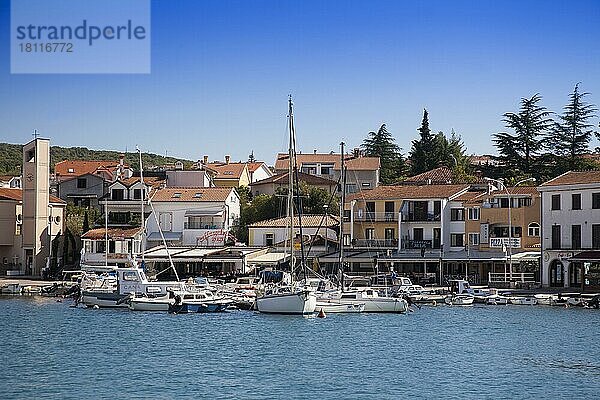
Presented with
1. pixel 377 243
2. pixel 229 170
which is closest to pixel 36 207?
pixel 377 243

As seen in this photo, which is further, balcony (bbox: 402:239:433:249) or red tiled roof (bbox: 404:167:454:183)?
red tiled roof (bbox: 404:167:454:183)

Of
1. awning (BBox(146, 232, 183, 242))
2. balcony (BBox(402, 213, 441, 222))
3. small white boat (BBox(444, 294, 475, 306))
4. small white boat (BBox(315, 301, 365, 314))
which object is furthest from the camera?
awning (BBox(146, 232, 183, 242))

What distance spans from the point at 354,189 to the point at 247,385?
67.3 m

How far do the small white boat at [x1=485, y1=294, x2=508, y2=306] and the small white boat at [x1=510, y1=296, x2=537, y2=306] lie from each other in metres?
0.43

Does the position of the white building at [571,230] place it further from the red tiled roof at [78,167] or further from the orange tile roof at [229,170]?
the red tiled roof at [78,167]

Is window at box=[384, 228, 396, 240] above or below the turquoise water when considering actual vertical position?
above

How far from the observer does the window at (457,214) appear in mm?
78375

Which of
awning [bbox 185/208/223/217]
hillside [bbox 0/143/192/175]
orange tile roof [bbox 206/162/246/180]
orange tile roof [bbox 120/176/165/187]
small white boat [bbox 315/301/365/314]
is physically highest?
hillside [bbox 0/143/192/175]

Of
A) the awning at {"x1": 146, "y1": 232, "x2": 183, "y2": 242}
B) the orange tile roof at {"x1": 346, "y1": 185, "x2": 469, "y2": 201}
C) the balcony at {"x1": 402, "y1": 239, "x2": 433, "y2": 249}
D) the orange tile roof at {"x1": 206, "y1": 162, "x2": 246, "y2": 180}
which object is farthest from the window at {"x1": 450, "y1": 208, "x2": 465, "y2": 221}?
the orange tile roof at {"x1": 206, "y1": 162, "x2": 246, "y2": 180}

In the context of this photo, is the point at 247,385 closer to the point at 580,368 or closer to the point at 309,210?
the point at 580,368

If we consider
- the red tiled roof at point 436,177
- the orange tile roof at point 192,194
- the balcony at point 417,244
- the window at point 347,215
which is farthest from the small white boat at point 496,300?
the orange tile roof at point 192,194

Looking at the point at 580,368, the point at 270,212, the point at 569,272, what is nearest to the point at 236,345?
the point at 580,368

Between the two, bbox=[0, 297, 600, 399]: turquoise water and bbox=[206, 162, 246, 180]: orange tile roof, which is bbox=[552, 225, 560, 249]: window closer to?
bbox=[0, 297, 600, 399]: turquoise water

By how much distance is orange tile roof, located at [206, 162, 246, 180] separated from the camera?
11225 cm
